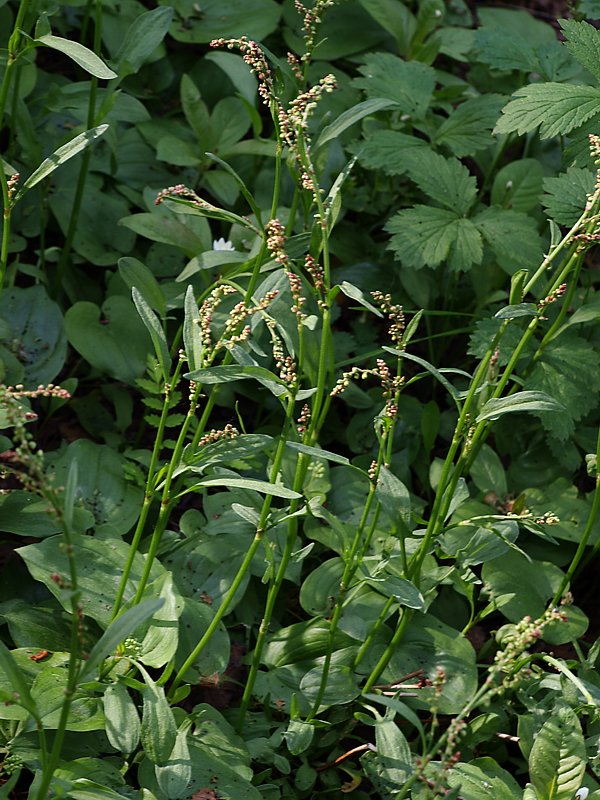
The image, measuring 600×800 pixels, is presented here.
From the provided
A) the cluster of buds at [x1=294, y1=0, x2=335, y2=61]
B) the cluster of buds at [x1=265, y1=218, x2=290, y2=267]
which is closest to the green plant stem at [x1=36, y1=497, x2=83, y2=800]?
the cluster of buds at [x1=265, y1=218, x2=290, y2=267]

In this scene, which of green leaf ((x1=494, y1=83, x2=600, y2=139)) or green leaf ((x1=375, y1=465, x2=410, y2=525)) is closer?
green leaf ((x1=375, y1=465, x2=410, y2=525))

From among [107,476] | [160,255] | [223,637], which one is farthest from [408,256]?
[223,637]

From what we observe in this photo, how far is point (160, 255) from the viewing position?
8.96 feet

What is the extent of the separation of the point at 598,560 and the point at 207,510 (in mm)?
1149

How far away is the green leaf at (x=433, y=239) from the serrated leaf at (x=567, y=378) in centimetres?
32

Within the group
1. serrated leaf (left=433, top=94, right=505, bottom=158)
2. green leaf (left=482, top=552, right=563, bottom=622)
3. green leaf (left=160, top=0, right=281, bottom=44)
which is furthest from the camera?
green leaf (left=160, top=0, right=281, bottom=44)

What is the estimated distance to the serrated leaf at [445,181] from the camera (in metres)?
2.51

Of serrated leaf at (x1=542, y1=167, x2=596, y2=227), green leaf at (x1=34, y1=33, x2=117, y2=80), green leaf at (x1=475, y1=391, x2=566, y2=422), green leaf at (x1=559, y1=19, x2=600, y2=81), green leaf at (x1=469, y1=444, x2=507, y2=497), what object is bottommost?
green leaf at (x1=469, y1=444, x2=507, y2=497)

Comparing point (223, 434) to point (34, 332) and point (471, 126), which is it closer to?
point (34, 332)

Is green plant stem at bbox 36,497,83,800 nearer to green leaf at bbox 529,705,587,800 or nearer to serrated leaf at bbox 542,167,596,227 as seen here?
green leaf at bbox 529,705,587,800

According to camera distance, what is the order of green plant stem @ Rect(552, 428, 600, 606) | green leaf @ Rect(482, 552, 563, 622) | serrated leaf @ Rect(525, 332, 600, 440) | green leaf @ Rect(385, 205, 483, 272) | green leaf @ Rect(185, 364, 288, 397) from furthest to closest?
green leaf @ Rect(385, 205, 483, 272) → serrated leaf @ Rect(525, 332, 600, 440) → green leaf @ Rect(482, 552, 563, 622) → green plant stem @ Rect(552, 428, 600, 606) → green leaf @ Rect(185, 364, 288, 397)

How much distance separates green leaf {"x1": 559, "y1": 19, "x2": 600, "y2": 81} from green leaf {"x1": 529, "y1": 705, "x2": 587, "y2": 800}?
1.45m

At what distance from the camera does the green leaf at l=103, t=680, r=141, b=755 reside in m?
1.56

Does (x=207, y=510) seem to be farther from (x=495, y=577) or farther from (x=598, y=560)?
(x=598, y=560)
